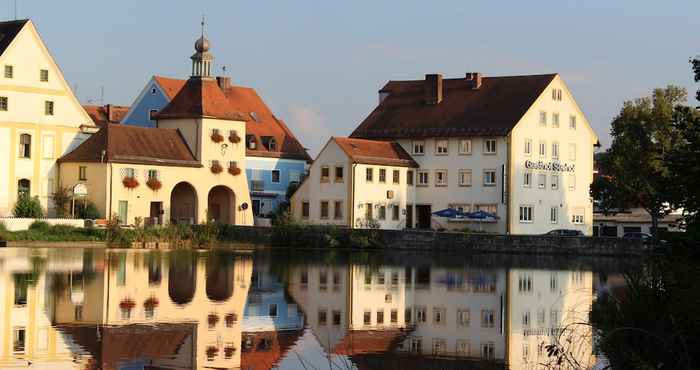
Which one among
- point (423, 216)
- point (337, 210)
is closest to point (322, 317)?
point (337, 210)

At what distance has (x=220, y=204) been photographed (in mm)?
71500

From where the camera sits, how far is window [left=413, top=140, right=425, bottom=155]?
2923 inches

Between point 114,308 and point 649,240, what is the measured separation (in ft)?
38.7

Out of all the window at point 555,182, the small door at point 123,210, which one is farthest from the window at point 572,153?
the small door at point 123,210

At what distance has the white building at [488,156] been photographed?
2800 inches

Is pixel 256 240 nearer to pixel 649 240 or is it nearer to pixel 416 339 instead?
pixel 416 339

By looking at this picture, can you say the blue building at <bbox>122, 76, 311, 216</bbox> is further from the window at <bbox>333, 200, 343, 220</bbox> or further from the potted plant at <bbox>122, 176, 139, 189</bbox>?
the potted plant at <bbox>122, 176, 139, 189</bbox>

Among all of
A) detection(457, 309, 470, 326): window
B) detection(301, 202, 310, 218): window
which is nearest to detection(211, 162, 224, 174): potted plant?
detection(301, 202, 310, 218): window

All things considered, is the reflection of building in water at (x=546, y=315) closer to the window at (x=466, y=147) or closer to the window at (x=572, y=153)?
the window at (x=466, y=147)

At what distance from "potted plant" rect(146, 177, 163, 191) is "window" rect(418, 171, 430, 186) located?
1592 cm

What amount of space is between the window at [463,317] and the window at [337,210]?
42437 millimetres

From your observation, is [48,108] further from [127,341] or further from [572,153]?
[127,341]

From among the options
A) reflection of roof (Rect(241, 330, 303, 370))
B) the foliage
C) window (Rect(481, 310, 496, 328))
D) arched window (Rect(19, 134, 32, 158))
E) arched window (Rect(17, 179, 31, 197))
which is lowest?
reflection of roof (Rect(241, 330, 303, 370))

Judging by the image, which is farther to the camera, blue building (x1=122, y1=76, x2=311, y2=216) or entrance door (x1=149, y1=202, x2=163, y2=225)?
blue building (x1=122, y1=76, x2=311, y2=216)
